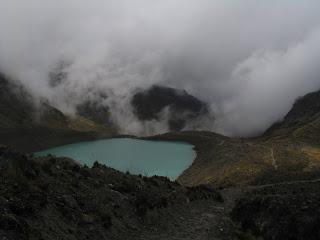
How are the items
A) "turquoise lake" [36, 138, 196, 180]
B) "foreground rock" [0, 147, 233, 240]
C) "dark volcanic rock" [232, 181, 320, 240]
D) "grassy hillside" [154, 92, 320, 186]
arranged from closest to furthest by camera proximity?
"foreground rock" [0, 147, 233, 240]
"dark volcanic rock" [232, 181, 320, 240]
"grassy hillside" [154, 92, 320, 186]
"turquoise lake" [36, 138, 196, 180]

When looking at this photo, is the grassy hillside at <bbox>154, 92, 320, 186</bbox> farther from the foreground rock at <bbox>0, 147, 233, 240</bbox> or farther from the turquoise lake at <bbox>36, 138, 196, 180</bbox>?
the foreground rock at <bbox>0, 147, 233, 240</bbox>

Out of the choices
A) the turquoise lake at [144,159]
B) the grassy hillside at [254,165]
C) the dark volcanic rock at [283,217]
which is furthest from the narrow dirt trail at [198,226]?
the turquoise lake at [144,159]

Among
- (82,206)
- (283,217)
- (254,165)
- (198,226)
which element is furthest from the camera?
(254,165)

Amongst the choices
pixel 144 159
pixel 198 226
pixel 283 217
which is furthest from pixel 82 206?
pixel 144 159

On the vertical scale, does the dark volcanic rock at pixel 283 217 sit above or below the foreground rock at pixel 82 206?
below

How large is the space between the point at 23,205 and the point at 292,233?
12.5 meters

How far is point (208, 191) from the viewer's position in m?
43.1

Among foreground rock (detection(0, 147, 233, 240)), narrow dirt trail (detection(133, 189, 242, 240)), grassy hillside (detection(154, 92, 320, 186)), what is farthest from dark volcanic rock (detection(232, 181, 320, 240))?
grassy hillside (detection(154, 92, 320, 186))

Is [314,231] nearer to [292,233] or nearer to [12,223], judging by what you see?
[292,233]

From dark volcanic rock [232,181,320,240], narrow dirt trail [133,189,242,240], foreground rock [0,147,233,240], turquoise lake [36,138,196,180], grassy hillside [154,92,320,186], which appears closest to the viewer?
foreground rock [0,147,233,240]

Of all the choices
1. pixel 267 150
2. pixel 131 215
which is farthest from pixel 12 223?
pixel 267 150

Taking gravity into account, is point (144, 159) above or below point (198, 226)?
above

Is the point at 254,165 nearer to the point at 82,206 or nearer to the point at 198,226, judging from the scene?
the point at 198,226

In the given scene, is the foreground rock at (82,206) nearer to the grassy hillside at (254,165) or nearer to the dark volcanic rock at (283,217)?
the dark volcanic rock at (283,217)
